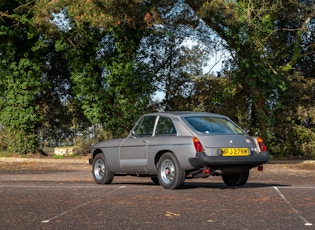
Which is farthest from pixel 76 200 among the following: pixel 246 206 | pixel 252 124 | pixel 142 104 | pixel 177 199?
pixel 252 124

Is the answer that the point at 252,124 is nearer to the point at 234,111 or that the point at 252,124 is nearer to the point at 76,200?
the point at 234,111

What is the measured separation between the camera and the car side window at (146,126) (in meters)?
14.6

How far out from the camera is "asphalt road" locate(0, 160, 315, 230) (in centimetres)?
861

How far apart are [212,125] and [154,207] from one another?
13.6ft

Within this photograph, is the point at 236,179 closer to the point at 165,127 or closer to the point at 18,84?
the point at 165,127

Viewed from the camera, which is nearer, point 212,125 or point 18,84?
point 212,125

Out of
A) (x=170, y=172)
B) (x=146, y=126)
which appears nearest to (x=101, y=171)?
(x=146, y=126)

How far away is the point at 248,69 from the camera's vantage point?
26.3 m

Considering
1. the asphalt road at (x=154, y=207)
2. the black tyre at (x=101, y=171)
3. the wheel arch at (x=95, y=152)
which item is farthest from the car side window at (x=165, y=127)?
the wheel arch at (x=95, y=152)

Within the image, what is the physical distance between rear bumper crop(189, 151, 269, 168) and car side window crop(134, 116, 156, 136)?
182 cm

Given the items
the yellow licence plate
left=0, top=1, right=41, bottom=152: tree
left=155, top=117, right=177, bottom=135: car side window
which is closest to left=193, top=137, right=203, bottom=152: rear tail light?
the yellow licence plate

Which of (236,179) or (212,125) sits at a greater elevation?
(212,125)

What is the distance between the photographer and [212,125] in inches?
557

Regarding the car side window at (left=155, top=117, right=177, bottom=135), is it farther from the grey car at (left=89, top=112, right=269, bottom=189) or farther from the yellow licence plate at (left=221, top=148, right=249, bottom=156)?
the yellow licence plate at (left=221, top=148, right=249, bottom=156)
